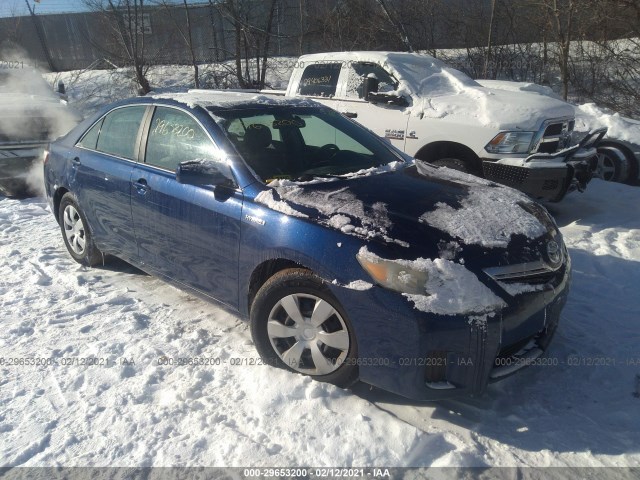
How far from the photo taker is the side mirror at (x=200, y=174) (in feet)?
10.2

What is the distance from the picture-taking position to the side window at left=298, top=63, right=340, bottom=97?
22.4 ft

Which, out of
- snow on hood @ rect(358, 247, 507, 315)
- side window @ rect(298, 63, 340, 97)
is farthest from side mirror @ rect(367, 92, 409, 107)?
snow on hood @ rect(358, 247, 507, 315)

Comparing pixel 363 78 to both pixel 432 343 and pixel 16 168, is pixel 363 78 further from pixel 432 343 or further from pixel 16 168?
pixel 16 168

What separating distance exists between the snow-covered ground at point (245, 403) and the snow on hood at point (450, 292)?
66 cm

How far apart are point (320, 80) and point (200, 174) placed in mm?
4292

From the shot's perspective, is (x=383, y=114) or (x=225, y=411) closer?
(x=225, y=411)

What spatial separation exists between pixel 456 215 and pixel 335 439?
4.54 feet

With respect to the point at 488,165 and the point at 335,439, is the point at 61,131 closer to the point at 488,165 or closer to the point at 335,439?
the point at 488,165

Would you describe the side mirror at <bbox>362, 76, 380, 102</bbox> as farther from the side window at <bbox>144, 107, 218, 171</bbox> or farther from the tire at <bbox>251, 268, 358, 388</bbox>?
the tire at <bbox>251, 268, 358, 388</bbox>

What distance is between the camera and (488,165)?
5.49 m

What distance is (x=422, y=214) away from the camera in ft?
9.32

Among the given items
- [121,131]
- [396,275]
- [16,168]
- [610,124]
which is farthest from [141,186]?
[610,124]

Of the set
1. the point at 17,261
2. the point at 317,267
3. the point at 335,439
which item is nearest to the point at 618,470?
the point at 335,439

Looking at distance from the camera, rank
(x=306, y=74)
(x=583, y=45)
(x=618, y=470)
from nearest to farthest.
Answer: (x=618, y=470) < (x=306, y=74) < (x=583, y=45)
